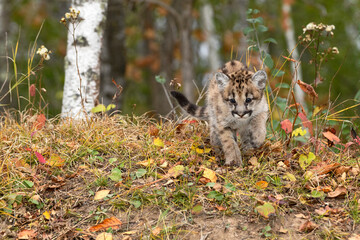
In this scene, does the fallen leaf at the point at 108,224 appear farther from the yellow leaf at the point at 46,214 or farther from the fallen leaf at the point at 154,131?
the fallen leaf at the point at 154,131

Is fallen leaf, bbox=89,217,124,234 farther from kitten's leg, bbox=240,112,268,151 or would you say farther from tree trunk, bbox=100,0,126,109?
tree trunk, bbox=100,0,126,109

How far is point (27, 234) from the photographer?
3686mm

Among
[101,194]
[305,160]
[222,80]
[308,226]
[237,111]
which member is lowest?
[308,226]

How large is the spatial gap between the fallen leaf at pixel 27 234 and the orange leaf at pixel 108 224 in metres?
0.52

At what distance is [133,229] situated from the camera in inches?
145

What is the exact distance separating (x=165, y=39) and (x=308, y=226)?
46.4ft

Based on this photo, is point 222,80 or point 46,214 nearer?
point 46,214

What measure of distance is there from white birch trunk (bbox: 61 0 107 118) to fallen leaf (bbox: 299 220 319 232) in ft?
11.1

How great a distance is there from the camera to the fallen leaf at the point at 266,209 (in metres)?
3.63

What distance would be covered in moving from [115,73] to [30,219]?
7.77m

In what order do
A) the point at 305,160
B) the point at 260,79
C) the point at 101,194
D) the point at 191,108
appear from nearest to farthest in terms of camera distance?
the point at 101,194 < the point at 305,160 < the point at 260,79 < the point at 191,108

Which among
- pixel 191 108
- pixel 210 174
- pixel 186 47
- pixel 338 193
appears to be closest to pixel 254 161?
pixel 210 174

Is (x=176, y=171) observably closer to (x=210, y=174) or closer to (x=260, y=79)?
(x=210, y=174)

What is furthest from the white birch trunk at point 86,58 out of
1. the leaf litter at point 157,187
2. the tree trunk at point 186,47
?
the tree trunk at point 186,47
